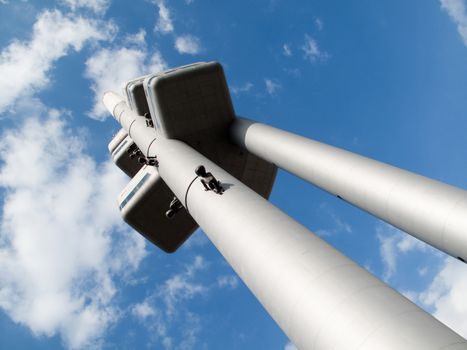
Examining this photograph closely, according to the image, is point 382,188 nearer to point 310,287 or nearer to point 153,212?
point 310,287

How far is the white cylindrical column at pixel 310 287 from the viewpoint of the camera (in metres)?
6.42

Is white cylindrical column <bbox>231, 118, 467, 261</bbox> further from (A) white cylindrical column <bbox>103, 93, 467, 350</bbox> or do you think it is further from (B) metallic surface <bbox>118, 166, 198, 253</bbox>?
(B) metallic surface <bbox>118, 166, 198, 253</bbox>

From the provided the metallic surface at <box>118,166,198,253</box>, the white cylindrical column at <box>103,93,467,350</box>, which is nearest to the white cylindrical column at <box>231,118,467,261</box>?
the white cylindrical column at <box>103,93,467,350</box>

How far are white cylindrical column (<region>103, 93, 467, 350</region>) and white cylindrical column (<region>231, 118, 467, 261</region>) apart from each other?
4406 millimetres

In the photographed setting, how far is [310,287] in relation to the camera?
8.08 metres

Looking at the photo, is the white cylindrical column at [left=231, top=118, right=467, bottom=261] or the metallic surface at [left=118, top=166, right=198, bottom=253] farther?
the metallic surface at [left=118, top=166, right=198, bottom=253]

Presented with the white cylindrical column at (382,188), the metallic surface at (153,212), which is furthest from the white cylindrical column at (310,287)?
the metallic surface at (153,212)

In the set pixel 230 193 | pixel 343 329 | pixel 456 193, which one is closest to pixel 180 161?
pixel 230 193

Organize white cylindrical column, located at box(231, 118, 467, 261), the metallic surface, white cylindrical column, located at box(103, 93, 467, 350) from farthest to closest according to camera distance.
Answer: the metallic surface
white cylindrical column, located at box(231, 118, 467, 261)
white cylindrical column, located at box(103, 93, 467, 350)

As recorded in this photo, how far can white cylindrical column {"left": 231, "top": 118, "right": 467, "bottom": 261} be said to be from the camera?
471 inches

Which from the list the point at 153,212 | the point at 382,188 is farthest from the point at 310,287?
the point at 153,212

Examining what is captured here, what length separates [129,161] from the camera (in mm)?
35656

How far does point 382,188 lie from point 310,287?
7.45 metres

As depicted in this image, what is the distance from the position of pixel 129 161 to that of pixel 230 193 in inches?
938
